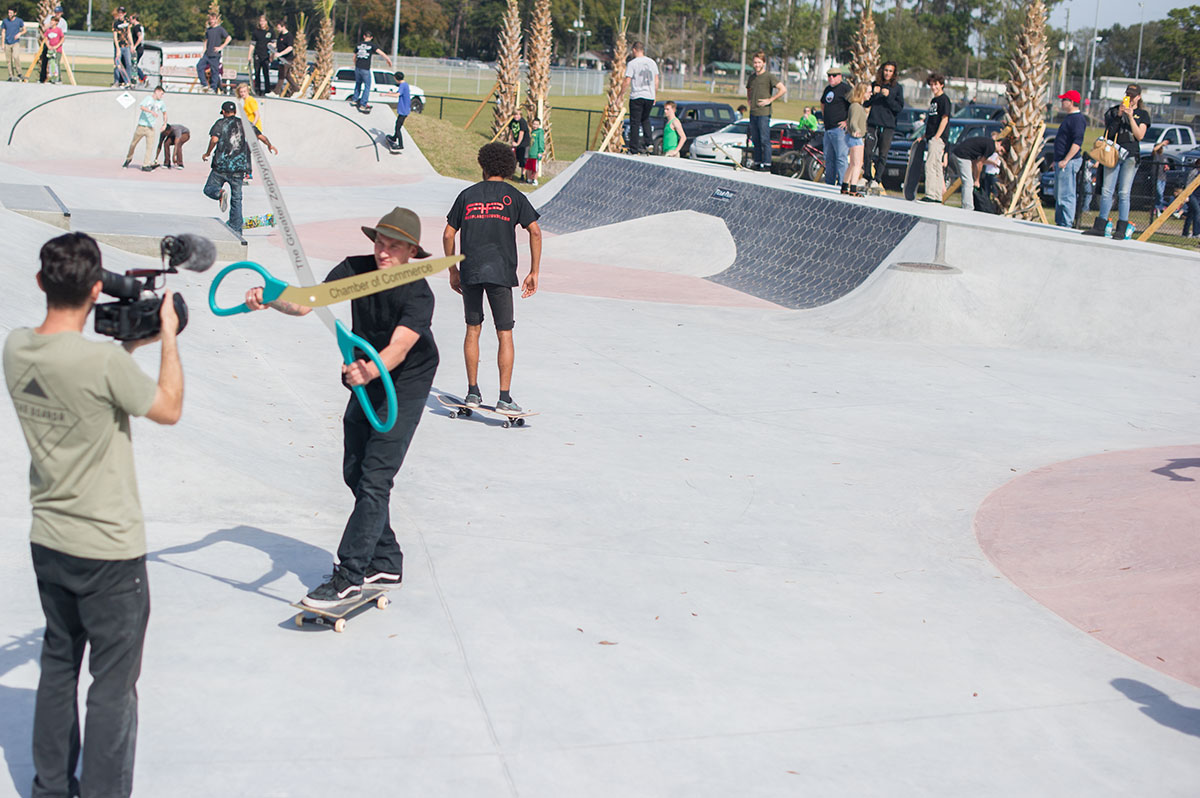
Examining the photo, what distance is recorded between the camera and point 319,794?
11.6 feet

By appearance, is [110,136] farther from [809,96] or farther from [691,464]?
[809,96]

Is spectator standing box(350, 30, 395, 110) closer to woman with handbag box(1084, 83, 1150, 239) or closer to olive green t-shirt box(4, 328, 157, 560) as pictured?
woman with handbag box(1084, 83, 1150, 239)

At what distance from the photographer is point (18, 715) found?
3.84 metres

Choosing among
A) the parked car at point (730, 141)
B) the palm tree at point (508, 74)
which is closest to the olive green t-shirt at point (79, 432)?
the parked car at point (730, 141)

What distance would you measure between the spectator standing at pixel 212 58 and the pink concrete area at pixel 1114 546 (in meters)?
25.1

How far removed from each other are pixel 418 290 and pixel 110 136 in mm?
24852

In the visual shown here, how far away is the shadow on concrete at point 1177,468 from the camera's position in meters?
A: 7.57

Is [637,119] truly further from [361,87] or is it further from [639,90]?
[361,87]

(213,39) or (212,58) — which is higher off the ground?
(213,39)

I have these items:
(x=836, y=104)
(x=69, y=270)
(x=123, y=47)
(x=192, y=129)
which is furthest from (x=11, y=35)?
(x=69, y=270)

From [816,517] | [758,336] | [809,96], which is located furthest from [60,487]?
[809,96]

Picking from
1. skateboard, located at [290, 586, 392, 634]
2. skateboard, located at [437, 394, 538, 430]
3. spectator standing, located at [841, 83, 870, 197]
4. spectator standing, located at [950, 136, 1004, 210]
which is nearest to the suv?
spectator standing, located at [950, 136, 1004, 210]

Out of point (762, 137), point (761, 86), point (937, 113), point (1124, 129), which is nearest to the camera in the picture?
point (1124, 129)

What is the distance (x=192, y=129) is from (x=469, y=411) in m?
21.7
